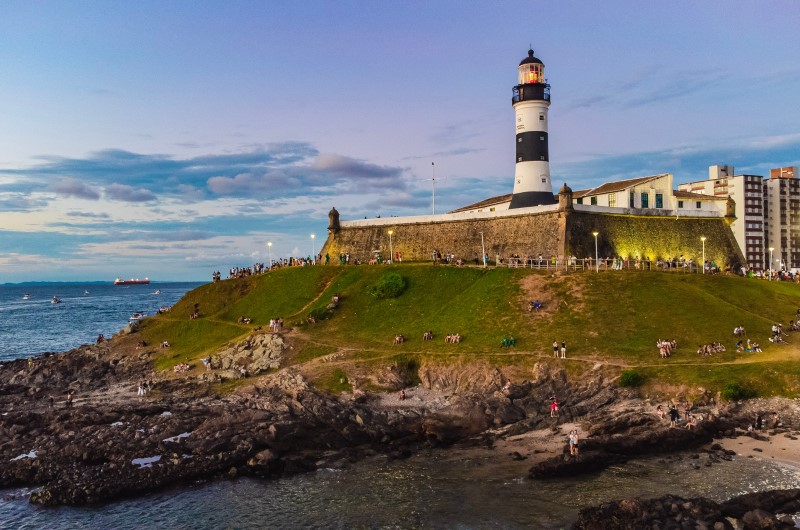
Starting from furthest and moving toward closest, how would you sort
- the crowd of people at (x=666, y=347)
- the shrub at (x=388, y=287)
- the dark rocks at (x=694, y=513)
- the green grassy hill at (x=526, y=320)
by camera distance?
the shrub at (x=388, y=287)
the crowd of people at (x=666, y=347)
the green grassy hill at (x=526, y=320)
the dark rocks at (x=694, y=513)

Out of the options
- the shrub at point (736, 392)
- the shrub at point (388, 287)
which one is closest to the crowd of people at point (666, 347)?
the shrub at point (736, 392)

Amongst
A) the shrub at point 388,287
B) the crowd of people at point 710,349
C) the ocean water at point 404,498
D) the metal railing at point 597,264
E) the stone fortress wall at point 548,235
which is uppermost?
the stone fortress wall at point 548,235

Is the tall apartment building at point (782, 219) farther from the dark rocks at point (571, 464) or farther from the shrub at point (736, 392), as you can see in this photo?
the dark rocks at point (571, 464)

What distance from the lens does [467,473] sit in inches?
1304

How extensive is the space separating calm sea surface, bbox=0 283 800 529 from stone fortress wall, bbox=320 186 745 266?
35.6 meters

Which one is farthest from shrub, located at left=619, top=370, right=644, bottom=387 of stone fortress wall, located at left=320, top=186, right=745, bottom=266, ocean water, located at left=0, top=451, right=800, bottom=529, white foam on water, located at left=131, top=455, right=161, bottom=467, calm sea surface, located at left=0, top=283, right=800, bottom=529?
white foam on water, located at left=131, top=455, right=161, bottom=467

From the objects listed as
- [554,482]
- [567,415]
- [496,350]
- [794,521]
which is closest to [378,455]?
[554,482]

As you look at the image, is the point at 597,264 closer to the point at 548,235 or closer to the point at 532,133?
the point at 548,235

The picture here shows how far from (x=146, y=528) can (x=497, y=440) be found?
2016 cm

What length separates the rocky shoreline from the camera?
105 feet

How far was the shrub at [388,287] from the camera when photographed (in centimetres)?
6411

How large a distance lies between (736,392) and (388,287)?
3390 cm

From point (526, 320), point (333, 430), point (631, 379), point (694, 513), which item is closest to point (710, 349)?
point (631, 379)

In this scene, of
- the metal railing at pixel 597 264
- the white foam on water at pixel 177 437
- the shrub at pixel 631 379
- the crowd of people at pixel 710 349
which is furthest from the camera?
the metal railing at pixel 597 264
